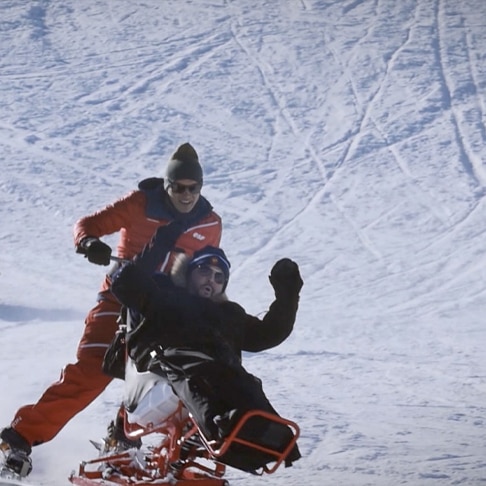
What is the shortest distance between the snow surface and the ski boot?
42 centimetres

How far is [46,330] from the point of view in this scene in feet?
32.6

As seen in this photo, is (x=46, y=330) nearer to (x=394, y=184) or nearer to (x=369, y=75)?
(x=394, y=184)

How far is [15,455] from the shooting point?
574cm

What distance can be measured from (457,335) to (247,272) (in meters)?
2.99

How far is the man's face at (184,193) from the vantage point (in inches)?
226

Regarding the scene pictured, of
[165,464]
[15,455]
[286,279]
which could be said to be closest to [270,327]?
[286,279]

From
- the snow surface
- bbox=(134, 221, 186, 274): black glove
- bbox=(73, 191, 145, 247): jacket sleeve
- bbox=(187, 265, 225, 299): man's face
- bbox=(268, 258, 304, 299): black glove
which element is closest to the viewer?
bbox=(187, 265, 225, 299): man's face

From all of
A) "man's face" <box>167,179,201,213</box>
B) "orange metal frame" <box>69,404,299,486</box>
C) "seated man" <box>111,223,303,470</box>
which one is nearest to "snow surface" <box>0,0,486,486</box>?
"orange metal frame" <box>69,404,299,486</box>

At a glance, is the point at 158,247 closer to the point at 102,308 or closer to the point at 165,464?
the point at 102,308

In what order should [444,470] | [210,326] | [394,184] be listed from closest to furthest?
[210,326] < [444,470] < [394,184]

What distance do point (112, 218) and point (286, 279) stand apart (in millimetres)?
893

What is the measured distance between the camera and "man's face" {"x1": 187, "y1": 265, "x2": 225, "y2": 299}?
520 centimetres

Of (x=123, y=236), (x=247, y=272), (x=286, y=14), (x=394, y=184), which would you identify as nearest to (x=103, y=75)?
(x=286, y=14)

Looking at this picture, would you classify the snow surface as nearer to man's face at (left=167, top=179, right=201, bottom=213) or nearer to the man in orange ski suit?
the man in orange ski suit
